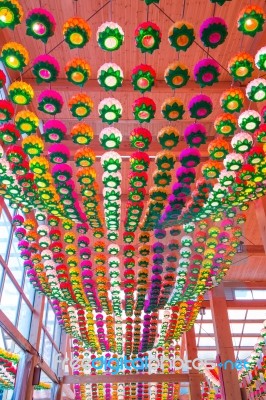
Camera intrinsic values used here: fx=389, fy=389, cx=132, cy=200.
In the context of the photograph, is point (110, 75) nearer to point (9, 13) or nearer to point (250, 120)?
point (9, 13)

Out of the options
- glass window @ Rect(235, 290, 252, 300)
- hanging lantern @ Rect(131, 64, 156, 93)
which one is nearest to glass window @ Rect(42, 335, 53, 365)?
glass window @ Rect(235, 290, 252, 300)

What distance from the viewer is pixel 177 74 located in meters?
3.71

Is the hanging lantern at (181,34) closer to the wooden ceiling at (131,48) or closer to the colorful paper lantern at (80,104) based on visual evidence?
the colorful paper lantern at (80,104)

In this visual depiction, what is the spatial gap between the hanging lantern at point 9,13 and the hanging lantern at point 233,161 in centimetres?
281

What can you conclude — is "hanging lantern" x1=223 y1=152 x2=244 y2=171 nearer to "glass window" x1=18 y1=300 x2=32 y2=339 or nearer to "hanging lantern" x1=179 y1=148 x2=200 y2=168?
"hanging lantern" x1=179 y1=148 x2=200 y2=168

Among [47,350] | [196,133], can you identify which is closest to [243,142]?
[196,133]

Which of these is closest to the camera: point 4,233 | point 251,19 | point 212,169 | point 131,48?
point 251,19

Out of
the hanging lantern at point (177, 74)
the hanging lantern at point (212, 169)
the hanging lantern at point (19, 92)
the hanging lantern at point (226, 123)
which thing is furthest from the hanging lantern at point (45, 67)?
the hanging lantern at point (212, 169)

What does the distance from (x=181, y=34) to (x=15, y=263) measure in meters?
7.28

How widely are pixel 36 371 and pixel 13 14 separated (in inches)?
352

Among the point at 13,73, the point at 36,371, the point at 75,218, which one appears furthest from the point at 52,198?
the point at 36,371

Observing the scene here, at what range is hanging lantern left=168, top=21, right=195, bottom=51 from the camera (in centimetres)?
336

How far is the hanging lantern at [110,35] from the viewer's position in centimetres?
335

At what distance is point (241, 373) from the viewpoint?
15062 mm
